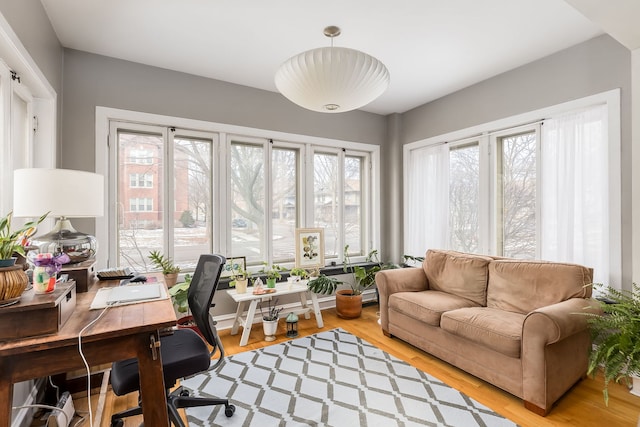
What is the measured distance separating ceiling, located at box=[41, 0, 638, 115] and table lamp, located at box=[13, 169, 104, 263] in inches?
53.9

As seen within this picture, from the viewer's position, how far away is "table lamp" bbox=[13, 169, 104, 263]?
1.54m

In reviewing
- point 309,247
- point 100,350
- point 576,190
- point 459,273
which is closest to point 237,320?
point 309,247

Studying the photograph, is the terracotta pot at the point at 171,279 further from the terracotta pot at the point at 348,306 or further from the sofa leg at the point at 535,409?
the sofa leg at the point at 535,409

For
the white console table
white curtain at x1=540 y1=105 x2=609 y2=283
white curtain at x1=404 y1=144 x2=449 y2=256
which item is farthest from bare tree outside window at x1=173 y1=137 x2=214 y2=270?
white curtain at x1=540 y1=105 x2=609 y2=283

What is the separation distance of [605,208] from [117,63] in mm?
4400

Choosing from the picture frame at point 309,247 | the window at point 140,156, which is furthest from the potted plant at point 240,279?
the window at point 140,156

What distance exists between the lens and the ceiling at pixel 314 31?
86.4 inches

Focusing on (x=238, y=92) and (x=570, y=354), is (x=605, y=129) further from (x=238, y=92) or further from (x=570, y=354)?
(x=238, y=92)

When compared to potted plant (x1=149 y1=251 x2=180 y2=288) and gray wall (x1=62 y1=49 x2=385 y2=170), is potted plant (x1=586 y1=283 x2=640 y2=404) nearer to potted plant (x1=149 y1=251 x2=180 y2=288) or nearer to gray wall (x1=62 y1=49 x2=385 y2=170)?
potted plant (x1=149 y1=251 x2=180 y2=288)

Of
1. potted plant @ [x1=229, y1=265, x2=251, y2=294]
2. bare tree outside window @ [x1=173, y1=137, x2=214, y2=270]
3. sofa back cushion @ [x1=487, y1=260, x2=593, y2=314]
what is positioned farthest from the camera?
bare tree outside window @ [x1=173, y1=137, x2=214, y2=270]

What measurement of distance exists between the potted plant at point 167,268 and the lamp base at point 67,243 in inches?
44.1

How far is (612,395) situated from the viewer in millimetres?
2150

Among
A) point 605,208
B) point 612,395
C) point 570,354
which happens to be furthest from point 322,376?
point 605,208

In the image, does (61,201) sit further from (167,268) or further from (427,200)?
(427,200)
